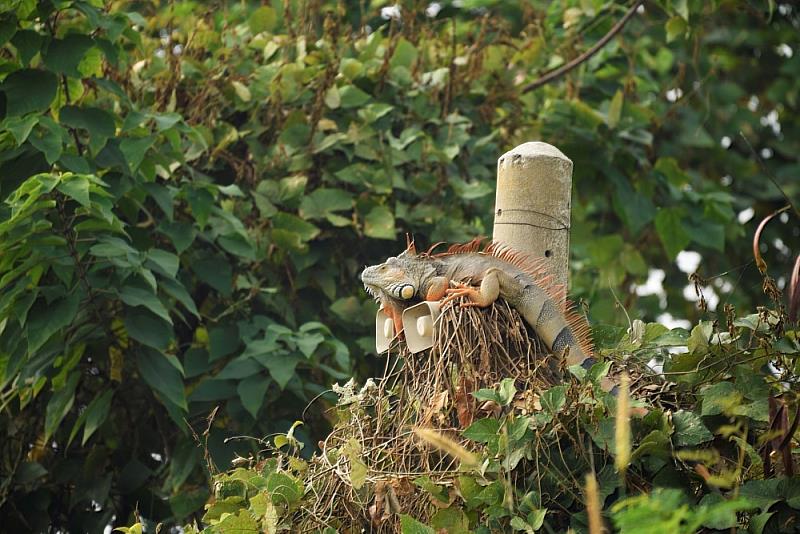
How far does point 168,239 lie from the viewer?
522 centimetres

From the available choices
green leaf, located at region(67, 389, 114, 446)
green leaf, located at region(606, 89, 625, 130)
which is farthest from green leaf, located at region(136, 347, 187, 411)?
green leaf, located at region(606, 89, 625, 130)

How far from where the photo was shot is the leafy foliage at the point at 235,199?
4414mm

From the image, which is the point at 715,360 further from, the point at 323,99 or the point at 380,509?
the point at 323,99

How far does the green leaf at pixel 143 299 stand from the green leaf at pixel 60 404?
16.8 inches

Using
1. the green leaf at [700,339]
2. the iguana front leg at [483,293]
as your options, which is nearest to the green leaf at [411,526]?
the iguana front leg at [483,293]

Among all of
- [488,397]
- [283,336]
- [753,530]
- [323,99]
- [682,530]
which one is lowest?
[283,336]

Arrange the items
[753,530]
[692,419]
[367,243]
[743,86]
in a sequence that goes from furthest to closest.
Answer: [743,86] < [367,243] < [692,419] < [753,530]

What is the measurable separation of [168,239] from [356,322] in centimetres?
88

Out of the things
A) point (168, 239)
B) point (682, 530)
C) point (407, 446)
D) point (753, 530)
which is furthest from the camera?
point (168, 239)

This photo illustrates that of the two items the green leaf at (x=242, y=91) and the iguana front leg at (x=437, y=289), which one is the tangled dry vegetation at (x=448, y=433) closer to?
the iguana front leg at (x=437, y=289)

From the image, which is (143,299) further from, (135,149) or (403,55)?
(403,55)

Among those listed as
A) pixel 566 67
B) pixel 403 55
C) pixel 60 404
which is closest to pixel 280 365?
pixel 60 404

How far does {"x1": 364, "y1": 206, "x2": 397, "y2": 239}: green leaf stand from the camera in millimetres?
5359

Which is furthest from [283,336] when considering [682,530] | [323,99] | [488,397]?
[682,530]
